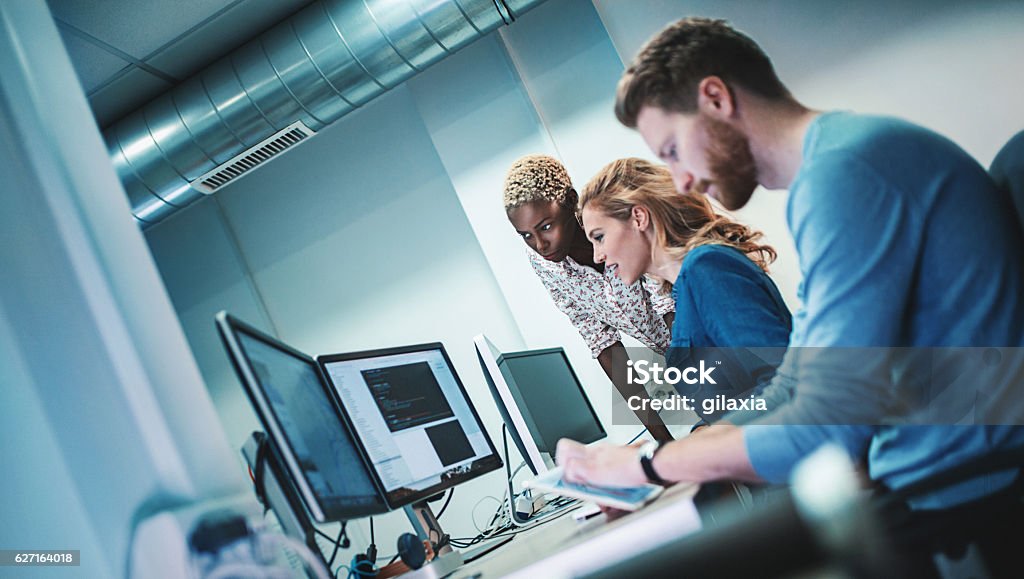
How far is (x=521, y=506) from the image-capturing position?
2.46 meters

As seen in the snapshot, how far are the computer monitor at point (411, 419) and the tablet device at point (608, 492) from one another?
0.39 metres

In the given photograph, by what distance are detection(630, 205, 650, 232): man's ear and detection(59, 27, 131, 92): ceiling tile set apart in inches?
85.0

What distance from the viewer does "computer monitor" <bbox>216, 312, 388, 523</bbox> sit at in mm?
1117

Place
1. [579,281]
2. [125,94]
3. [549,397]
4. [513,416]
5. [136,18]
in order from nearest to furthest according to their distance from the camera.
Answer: [513,416]
[549,397]
[136,18]
[579,281]
[125,94]

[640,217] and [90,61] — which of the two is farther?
[90,61]

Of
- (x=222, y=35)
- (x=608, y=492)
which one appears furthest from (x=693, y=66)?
(x=222, y=35)

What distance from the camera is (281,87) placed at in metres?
3.05

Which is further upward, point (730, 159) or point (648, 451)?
point (730, 159)

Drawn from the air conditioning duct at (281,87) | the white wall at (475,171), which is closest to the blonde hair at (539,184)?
the white wall at (475,171)

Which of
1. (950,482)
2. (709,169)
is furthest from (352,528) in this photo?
(950,482)

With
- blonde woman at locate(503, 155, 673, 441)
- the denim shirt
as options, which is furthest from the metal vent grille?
the denim shirt

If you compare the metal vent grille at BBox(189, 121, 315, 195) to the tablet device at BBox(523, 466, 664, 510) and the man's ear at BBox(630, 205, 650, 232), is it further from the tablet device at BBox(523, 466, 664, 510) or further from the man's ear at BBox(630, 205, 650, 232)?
the tablet device at BBox(523, 466, 664, 510)

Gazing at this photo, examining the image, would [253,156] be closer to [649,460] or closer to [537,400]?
[537,400]

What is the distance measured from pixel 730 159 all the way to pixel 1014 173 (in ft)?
1.26
